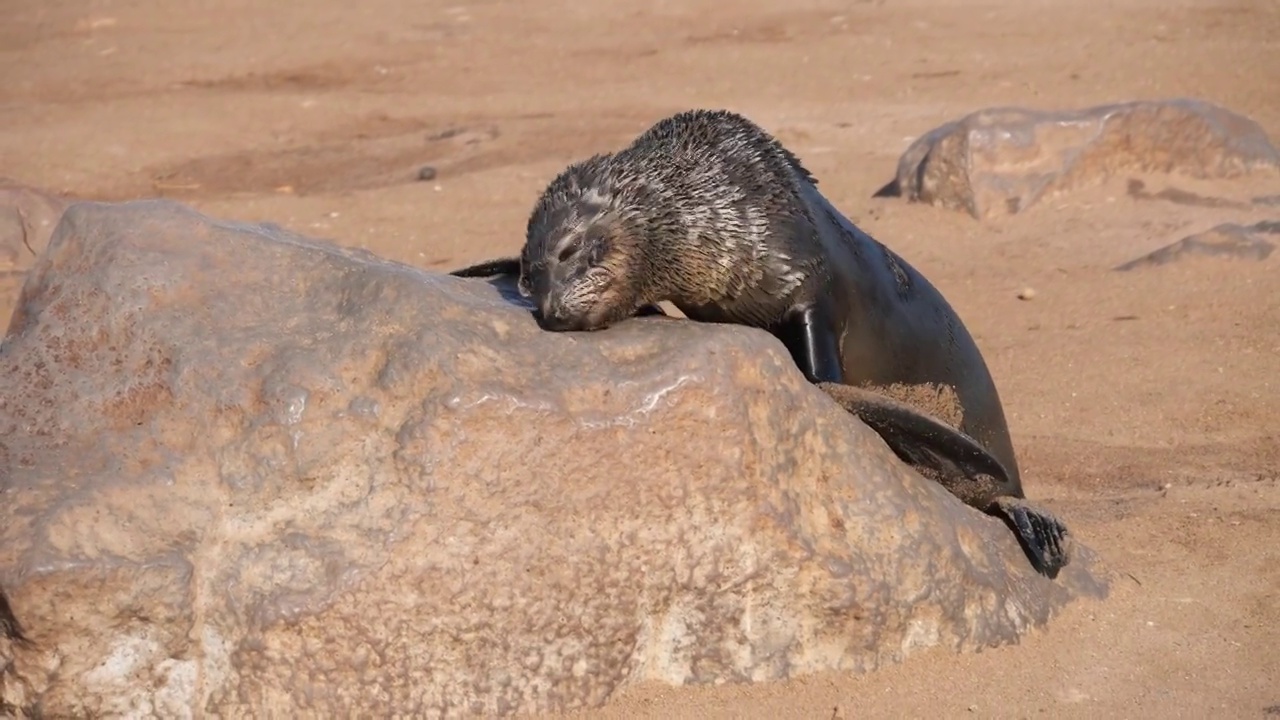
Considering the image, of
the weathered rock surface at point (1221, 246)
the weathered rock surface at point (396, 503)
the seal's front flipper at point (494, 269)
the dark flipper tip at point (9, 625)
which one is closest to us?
the dark flipper tip at point (9, 625)

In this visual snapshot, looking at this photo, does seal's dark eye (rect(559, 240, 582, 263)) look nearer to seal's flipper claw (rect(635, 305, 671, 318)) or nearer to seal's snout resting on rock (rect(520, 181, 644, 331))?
seal's snout resting on rock (rect(520, 181, 644, 331))

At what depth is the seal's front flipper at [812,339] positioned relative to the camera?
4762mm

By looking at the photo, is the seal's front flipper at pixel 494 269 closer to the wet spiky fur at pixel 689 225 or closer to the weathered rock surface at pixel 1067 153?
the wet spiky fur at pixel 689 225

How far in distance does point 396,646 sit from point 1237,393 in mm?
4507

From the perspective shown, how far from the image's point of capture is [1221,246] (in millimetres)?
8633

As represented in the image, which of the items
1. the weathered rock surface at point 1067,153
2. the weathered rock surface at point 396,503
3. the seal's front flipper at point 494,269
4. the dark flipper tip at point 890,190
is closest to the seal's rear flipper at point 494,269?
the seal's front flipper at point 494,269

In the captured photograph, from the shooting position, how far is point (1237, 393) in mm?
7047

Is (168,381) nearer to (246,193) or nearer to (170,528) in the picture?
(170,528)

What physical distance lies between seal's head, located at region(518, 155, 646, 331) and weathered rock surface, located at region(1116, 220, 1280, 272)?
15.5ft

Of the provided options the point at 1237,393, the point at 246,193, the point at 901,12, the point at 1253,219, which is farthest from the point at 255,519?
the point at 901,12

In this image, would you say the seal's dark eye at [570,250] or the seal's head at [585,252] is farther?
the seal's dark eye at [570,250]

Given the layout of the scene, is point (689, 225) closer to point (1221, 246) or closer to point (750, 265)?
point (750, 265)

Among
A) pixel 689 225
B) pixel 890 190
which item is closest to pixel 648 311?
pixel 689 225

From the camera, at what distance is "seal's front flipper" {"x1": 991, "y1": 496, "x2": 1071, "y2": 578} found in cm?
471
